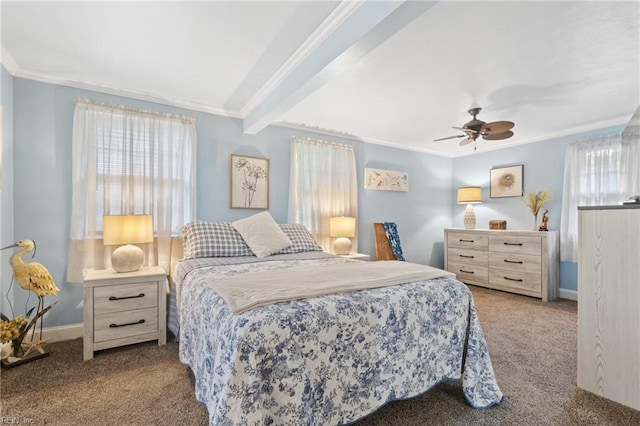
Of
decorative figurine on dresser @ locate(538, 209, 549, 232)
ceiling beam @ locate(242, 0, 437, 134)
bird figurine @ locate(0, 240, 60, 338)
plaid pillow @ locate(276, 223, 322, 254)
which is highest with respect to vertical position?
ceiling beam @ locate(242, 0, 437, 134)

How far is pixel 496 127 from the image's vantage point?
292 centimetres

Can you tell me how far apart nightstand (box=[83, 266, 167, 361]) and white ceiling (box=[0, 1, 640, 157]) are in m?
1.72

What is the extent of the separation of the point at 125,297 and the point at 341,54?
2.40 metres

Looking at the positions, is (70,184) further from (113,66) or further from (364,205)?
(364,205)

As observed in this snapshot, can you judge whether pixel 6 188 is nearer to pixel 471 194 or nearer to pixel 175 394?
pixel 175 394

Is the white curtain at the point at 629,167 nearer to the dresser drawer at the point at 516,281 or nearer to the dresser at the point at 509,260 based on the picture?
the dresser at the point at 509,260

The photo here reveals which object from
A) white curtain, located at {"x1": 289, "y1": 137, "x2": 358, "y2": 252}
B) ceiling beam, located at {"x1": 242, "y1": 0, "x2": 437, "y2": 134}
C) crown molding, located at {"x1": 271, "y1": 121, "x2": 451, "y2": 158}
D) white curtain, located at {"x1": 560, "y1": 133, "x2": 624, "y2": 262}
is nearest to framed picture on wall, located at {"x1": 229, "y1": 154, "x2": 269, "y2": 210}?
white curtain, located at {"x1": 289, "y1": 137, "x2": 358, "y2": 252}

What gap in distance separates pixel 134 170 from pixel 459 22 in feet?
9.64

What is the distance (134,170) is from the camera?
2.81 meters

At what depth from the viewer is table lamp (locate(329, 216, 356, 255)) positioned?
3758 millimetres

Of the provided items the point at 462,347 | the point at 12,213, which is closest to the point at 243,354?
the point at 462,347

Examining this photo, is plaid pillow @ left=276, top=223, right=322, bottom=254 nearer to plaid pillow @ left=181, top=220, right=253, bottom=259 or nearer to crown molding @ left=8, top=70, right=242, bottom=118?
plaid pillow @ left=181, top=220, right=253, bottom=259

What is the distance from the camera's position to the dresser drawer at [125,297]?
2244 mm

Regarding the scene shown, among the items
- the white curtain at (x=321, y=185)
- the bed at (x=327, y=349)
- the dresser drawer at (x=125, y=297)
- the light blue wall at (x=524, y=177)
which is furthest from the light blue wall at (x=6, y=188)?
the light blue wall at (x=524, y=177)
